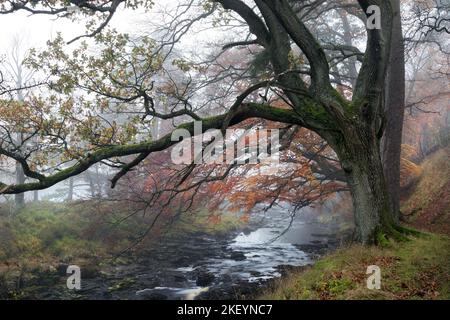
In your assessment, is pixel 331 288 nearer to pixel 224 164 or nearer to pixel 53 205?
pixel 224 164

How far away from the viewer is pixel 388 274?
6328 mm

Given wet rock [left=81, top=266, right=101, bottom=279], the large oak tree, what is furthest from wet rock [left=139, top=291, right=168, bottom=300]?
the large oak tree

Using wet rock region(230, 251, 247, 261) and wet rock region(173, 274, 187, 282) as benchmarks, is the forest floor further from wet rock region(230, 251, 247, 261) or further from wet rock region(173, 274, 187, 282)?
wet rock region(230, 251, 247, 261)

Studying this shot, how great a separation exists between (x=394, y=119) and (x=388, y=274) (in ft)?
22.4

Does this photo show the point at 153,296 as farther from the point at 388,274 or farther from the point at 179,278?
the point at 388,274

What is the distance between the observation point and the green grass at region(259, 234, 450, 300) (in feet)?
18.7

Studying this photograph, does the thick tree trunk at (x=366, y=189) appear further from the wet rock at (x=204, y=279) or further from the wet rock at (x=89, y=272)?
the wet rock at (x=89, y=272)

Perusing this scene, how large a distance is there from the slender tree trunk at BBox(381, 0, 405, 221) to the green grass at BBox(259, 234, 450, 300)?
3.75 m

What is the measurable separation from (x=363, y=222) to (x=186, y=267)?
32.3 feet

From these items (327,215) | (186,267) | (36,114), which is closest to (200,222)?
(186,267)

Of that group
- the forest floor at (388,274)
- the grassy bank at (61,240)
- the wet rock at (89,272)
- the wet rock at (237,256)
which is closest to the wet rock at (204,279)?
the grassy bank at (61,240)

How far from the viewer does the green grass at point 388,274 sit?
18.7 ft

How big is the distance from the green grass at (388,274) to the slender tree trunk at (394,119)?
375 cm

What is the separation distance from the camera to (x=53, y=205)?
22.9m
